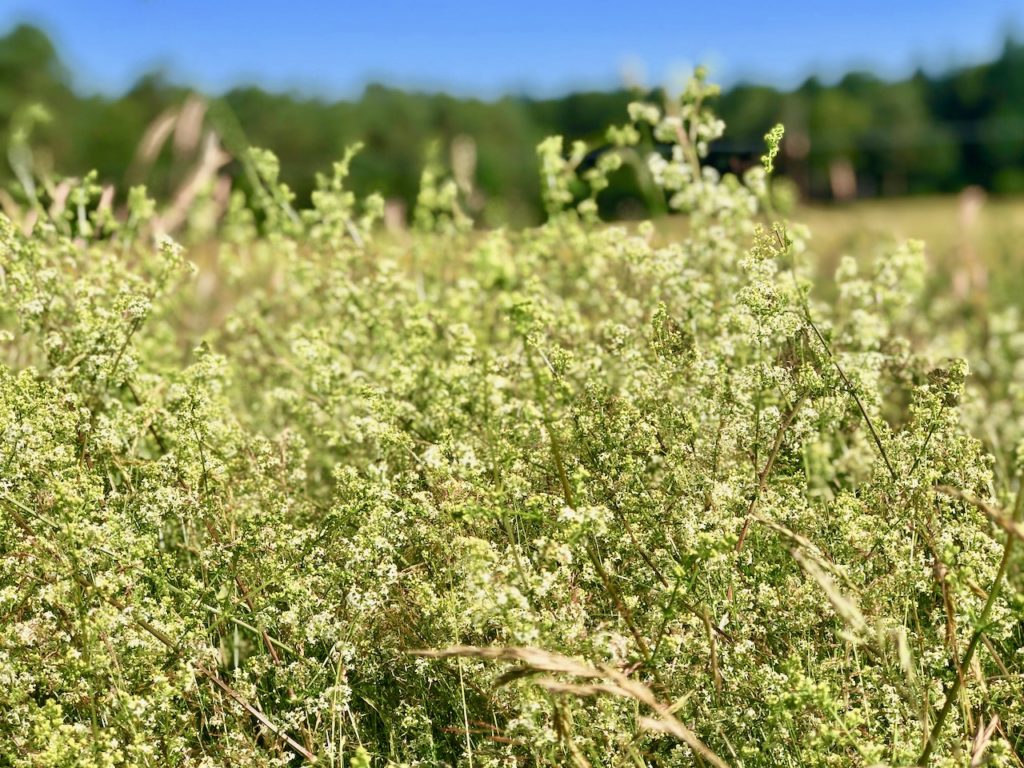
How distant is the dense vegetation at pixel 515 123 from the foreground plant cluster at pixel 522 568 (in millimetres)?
54597

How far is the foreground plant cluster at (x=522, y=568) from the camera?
235 cm

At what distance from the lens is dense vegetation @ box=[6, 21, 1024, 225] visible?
71.1 meters

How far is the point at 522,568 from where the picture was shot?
237 cm

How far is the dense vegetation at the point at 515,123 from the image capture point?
71062 mm

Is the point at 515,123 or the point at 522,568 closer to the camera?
the point at 522,568

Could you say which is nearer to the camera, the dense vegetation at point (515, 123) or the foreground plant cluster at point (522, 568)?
the foreground plant cluster at point (522, 568)

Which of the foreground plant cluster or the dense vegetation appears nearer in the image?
the foreground plant cluster

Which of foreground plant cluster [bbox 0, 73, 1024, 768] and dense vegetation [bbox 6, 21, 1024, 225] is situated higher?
dense vegetation [bbox 6, 21, 1024, 225]

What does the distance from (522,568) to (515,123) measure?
100190 mm

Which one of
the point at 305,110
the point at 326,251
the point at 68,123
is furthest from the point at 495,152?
the point at 326,251

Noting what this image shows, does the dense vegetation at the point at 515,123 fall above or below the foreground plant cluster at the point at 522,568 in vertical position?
above

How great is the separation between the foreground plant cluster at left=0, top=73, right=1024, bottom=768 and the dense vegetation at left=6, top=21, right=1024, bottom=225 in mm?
54597

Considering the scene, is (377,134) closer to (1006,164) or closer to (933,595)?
(1006,164)

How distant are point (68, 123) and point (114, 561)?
3086 inches
